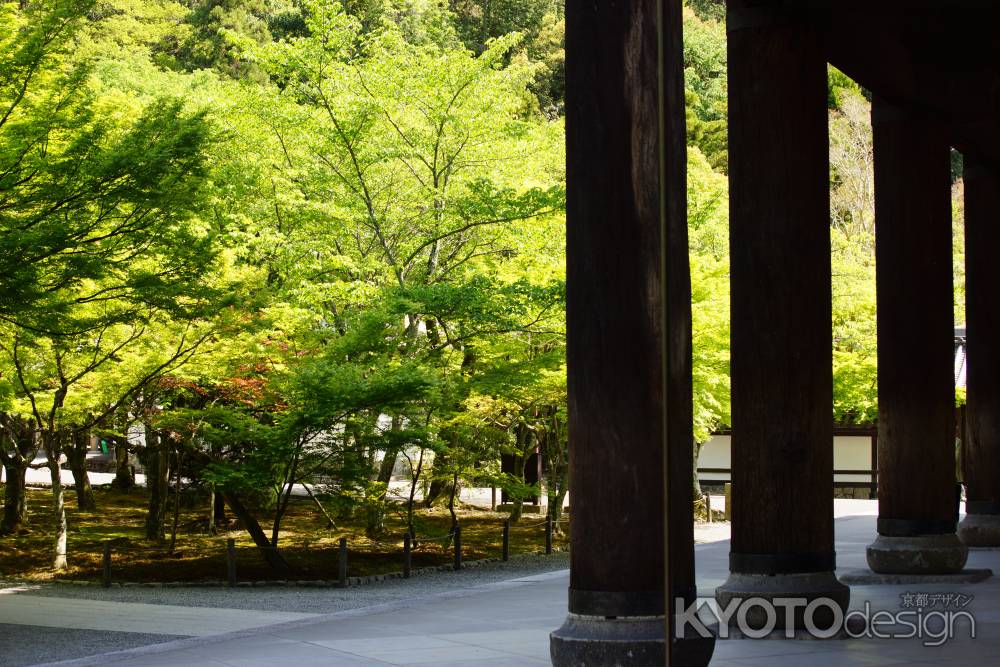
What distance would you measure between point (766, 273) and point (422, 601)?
20.8 ft

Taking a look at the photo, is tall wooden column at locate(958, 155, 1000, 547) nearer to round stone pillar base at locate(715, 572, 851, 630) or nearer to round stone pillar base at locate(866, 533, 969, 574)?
round stone pillar base at locate(866, 533, 969, 574)

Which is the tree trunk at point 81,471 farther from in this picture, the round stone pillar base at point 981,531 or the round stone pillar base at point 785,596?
the round stone pillar base at point 785,596

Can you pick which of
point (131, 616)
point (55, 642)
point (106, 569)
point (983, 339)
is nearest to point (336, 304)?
point (106, 569)

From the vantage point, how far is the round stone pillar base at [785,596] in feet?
24.5

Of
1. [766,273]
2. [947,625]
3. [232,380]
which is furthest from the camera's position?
[232,380]

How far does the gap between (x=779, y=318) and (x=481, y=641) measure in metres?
3.59

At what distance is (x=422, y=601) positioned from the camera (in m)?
12.1

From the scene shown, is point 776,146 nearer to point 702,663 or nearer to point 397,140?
point 702,663

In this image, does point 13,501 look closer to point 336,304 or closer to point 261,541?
point 261,541

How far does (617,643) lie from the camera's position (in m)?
4.82

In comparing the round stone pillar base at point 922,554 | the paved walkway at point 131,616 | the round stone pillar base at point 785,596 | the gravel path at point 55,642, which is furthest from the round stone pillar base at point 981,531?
the gravel path at point 55,642

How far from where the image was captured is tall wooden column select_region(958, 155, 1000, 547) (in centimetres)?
1398

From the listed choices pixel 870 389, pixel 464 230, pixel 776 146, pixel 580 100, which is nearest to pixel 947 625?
pixel 776 146

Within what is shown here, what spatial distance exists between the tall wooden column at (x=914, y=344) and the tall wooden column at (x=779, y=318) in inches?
131
